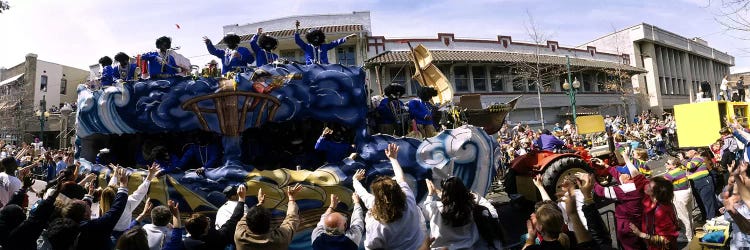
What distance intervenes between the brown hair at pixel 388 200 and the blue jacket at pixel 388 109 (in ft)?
14.0

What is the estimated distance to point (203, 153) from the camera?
6512 millimetres

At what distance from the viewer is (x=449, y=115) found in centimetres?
→ 788

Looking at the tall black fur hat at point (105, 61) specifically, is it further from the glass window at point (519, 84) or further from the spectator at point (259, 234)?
the glass window at point (519, 84)

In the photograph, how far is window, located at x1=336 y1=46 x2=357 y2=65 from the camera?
22.2 m

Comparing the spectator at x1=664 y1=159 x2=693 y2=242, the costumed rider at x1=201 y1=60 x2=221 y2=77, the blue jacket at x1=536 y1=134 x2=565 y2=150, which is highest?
the costumed rider at x1=201 y1=60 x2=221 y2=77

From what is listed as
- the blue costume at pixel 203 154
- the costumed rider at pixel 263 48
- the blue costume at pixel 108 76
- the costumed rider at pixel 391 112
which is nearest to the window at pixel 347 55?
the costumed rider at pixel 263 48

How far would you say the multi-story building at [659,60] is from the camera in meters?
32.1

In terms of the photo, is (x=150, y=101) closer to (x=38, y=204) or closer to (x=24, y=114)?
(x=38, y=204)

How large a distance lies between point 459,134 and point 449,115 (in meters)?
1.54

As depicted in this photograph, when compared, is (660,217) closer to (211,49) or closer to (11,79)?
(211,49)

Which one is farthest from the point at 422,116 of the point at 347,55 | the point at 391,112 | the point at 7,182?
the point at 347,55

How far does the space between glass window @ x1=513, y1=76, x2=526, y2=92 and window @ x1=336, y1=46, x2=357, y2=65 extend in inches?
373

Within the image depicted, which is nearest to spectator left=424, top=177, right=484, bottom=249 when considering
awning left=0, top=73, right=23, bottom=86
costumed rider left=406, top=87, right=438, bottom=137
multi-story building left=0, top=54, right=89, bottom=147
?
costumed rider left=406, top=87, right=438, bottom=137

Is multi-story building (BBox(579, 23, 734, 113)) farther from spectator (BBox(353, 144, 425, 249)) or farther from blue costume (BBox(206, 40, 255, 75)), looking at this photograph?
spectator (BBox(353, 144, 425, 249))
